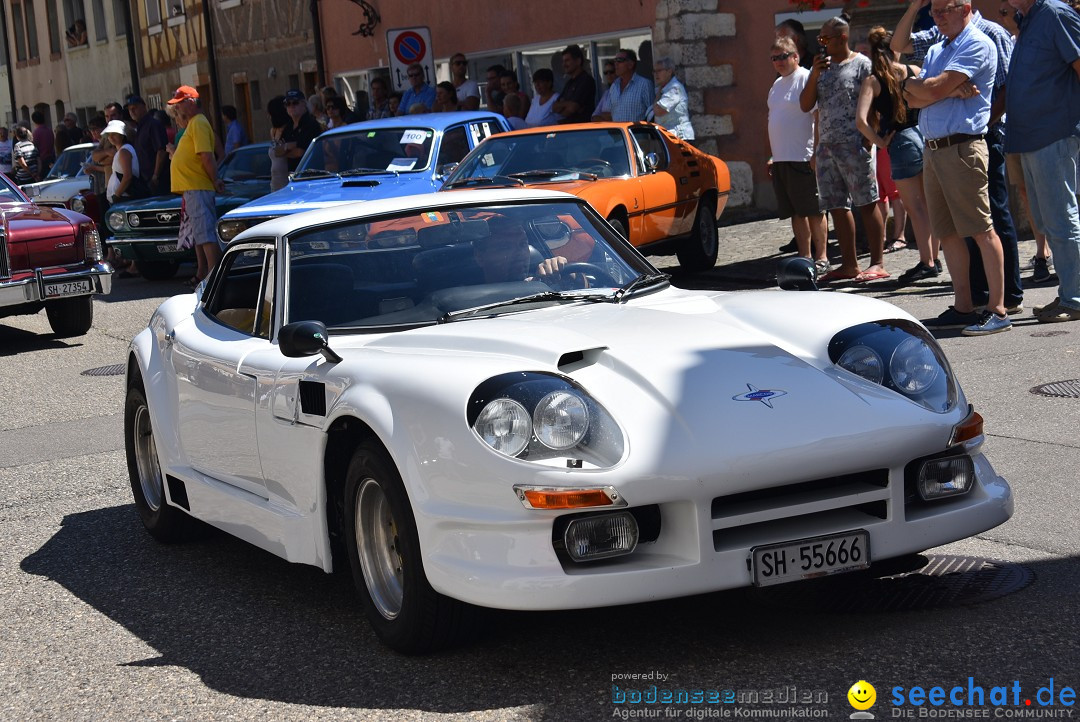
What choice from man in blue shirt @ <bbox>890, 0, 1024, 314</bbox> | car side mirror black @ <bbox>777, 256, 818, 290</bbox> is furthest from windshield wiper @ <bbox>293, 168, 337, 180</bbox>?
car side mirror black @ <bbox>777, 256, 818, 290</bbox>

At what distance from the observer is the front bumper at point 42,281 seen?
533 inches

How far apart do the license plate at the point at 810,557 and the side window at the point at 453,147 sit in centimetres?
1098

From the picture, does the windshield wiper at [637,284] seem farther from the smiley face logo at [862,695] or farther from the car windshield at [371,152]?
the car windshield at [371,152]

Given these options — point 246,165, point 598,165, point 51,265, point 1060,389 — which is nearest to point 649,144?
point 598,165

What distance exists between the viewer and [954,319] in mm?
10133

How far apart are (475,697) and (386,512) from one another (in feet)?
2.26

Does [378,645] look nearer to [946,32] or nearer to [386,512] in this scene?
[386,512]

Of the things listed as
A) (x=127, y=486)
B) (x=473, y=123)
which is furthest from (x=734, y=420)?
(x=473, y=123)

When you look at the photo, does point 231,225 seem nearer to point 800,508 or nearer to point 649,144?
point 649,144

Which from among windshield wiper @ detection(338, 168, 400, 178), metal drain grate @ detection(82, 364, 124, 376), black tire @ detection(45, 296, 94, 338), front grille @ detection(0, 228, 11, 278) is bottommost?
metal drain grate @ detection(82, 364, 124, 376)

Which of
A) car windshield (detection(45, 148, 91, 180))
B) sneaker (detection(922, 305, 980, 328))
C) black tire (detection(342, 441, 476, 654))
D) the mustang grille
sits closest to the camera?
the mustang grille

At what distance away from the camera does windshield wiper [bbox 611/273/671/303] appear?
18.2 ft

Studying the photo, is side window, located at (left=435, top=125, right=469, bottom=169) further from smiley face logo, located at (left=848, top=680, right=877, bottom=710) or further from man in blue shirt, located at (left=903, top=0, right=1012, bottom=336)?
smiley face logo, located at (left=848, top=680, right=877, bottom=710)

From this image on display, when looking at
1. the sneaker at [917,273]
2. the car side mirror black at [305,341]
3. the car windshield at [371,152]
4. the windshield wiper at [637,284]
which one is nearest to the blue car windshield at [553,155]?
the car windshield at [371,152]
